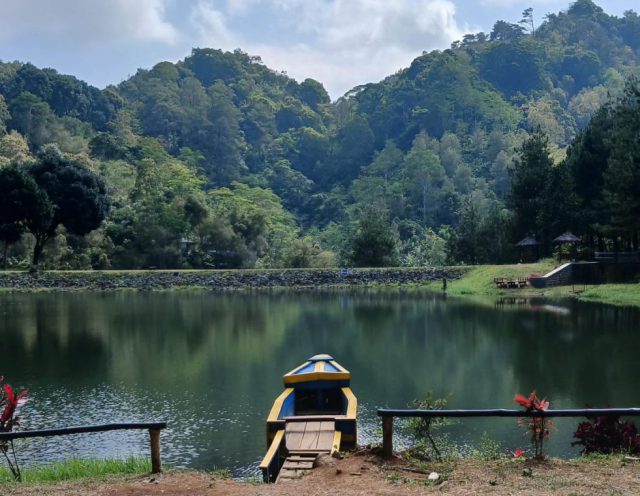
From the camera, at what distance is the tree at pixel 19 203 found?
47.2 meters

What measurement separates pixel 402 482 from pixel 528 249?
4438 cm

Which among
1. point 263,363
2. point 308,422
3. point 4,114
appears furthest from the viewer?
point 4,114

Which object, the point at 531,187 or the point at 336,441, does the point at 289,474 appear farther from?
the point at 531,187

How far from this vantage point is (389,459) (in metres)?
8.52

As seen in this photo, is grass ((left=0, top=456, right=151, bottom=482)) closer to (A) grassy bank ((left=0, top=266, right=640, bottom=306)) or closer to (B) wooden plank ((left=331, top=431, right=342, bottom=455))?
(B) wooden plank ((left=331, top=431, right=342, bottom=455))

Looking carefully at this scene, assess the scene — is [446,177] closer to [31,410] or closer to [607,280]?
[607,280]

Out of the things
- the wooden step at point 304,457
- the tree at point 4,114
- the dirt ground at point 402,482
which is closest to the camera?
the dirt ground at point 402,482

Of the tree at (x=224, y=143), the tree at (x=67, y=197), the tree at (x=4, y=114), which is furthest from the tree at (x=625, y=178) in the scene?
the tree at (x=4, y=114)

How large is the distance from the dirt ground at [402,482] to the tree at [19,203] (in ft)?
141

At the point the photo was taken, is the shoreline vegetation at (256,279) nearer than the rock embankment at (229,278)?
Yes

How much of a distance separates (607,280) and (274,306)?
20600 mm

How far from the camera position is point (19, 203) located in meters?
47.1

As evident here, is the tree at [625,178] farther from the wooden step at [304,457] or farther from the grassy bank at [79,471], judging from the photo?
the grassy bank at [79,471]

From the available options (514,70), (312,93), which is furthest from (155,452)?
(312,93)
